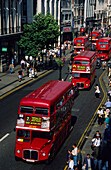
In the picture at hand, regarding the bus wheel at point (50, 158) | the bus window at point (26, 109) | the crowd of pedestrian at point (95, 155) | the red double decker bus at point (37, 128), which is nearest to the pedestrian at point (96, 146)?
the crowd of pedestrian at point (95, 155)

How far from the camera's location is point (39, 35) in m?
46.6

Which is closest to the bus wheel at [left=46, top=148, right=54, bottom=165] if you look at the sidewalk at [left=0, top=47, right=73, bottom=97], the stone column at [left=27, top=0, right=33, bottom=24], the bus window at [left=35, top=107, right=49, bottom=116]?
the bus window at [left=35, top=107, right=49, bottom=116]

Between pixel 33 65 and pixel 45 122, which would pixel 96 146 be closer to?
pixel 45 122

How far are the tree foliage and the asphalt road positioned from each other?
7.68 metres

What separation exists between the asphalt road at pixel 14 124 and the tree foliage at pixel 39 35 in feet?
25.2

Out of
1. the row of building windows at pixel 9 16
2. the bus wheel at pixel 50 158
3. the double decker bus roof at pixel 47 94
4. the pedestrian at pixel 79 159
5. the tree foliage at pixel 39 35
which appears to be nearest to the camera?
the pedestrian at pixel 79 159

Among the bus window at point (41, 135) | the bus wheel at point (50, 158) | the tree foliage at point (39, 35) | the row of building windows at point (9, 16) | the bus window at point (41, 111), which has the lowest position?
the bus wheel at point (50, 158)

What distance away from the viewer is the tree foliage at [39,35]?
46.6 metres

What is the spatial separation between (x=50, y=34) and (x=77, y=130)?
25668 millimetres

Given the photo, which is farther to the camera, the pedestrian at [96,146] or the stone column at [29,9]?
the stone column at [29,9]

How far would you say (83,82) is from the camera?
36.7 meters

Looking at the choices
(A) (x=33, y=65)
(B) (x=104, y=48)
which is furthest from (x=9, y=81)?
(B) (x=104, y=48)

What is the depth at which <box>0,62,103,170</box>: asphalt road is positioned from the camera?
1881 cm

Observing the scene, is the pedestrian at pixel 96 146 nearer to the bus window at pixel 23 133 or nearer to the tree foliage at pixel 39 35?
the bus window at pixel 23 133
